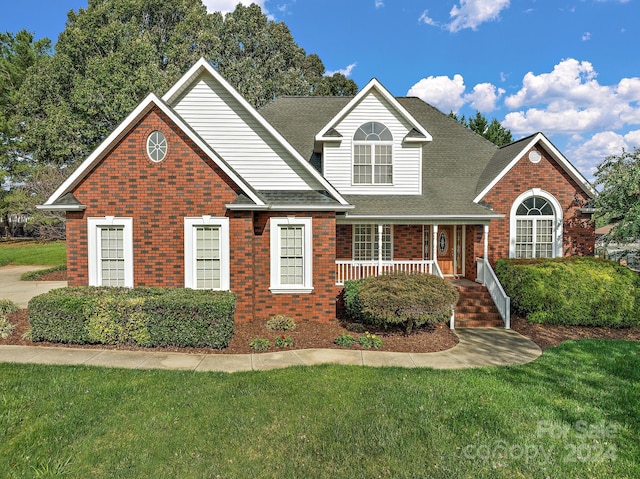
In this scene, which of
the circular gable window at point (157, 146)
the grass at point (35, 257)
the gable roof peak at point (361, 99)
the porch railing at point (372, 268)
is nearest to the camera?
the circular gable window at point (157, 146)

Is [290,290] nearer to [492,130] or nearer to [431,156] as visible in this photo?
[431,156]

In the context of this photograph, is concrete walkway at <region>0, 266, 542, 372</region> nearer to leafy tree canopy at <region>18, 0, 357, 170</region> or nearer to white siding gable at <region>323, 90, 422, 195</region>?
white siding gable at <region>323, 90, 422, 195</region>

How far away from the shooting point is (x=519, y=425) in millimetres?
4934

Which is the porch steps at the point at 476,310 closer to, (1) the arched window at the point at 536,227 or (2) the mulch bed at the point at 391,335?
(2) the mulch bed at the point at 391,335

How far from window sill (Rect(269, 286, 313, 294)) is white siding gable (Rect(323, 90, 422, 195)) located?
4.23 meters

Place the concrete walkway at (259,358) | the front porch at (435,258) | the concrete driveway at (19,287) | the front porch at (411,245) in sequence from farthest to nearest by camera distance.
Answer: the concrete driveway at (19,287)
the front porch at (411,245)
the front porch at (435,258)
the concrete walkway at (259,358)

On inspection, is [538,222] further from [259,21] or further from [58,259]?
[259,21]

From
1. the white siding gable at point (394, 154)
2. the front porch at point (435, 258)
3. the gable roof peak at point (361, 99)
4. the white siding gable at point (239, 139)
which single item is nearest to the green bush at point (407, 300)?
the front porch at point (435, 258)

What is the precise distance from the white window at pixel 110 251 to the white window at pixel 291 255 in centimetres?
391

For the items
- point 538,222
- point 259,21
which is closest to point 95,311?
point 538,222

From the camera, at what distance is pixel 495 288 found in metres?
11.5

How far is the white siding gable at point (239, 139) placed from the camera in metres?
11.1

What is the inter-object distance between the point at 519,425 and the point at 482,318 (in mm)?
6635

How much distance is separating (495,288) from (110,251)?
1149 centimetres
